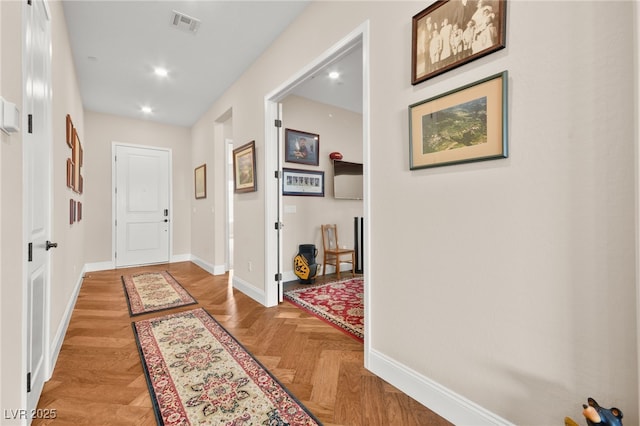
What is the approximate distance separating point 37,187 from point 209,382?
1528mm

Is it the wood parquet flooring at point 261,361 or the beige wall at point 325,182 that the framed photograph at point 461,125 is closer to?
the wood parquet flooring at point 261,361

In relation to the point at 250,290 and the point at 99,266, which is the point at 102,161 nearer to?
the point at 99,266

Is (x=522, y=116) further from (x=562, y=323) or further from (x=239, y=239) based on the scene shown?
(x=239, y=239)

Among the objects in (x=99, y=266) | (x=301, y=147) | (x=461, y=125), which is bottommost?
(x=99, y=266)

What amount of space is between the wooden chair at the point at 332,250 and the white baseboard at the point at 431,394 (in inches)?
94.1

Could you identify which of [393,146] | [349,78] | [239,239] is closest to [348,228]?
[239,239]

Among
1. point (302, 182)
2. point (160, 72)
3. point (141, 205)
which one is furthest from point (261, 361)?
point (141, 205)

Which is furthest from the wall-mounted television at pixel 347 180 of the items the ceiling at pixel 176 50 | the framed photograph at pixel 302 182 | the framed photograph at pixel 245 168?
the framed photograph at pixel 245 168

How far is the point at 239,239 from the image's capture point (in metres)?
3.73

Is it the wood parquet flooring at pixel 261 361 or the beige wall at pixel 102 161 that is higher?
the beige wall at pixel 102 161

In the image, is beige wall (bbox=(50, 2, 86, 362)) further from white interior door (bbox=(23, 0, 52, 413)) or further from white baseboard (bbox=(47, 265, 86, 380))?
white interior door (bbox=(23, 0, 52, 413))

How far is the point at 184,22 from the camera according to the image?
8.74ft

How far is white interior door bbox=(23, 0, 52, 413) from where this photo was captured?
4.48 feet

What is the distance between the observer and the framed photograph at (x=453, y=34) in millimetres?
1261
